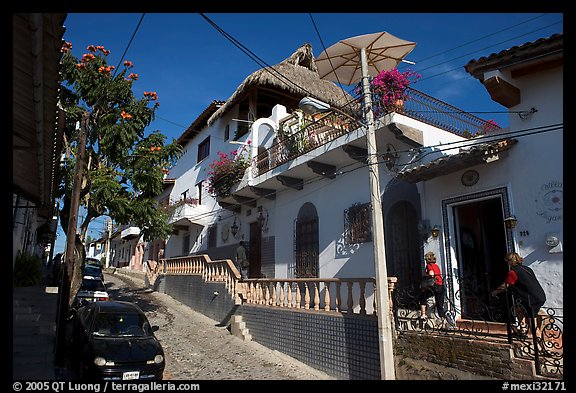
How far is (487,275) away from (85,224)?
35.1 feet

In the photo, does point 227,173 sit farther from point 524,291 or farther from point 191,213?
point 524,291

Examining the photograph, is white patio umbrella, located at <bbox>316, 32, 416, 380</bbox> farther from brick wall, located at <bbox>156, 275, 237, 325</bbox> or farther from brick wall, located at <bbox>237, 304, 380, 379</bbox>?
brick wall, located at <bbox>156, 275, 237, 325</bbox>

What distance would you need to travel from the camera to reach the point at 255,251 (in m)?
15.0

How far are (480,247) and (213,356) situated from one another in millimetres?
6811

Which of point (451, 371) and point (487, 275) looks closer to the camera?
point (451, 371)

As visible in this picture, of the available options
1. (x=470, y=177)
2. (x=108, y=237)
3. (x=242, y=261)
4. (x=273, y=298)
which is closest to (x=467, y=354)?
(x=470, y=177)

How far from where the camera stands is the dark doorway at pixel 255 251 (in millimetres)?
14672

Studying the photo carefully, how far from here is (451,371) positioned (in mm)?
6234

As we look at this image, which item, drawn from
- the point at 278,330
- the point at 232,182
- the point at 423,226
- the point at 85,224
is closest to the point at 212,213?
the point at 232,182

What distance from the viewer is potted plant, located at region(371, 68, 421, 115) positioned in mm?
9000

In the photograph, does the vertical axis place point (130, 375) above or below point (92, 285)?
below

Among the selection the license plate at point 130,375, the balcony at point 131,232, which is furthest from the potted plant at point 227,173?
the balcony at point 131,232
